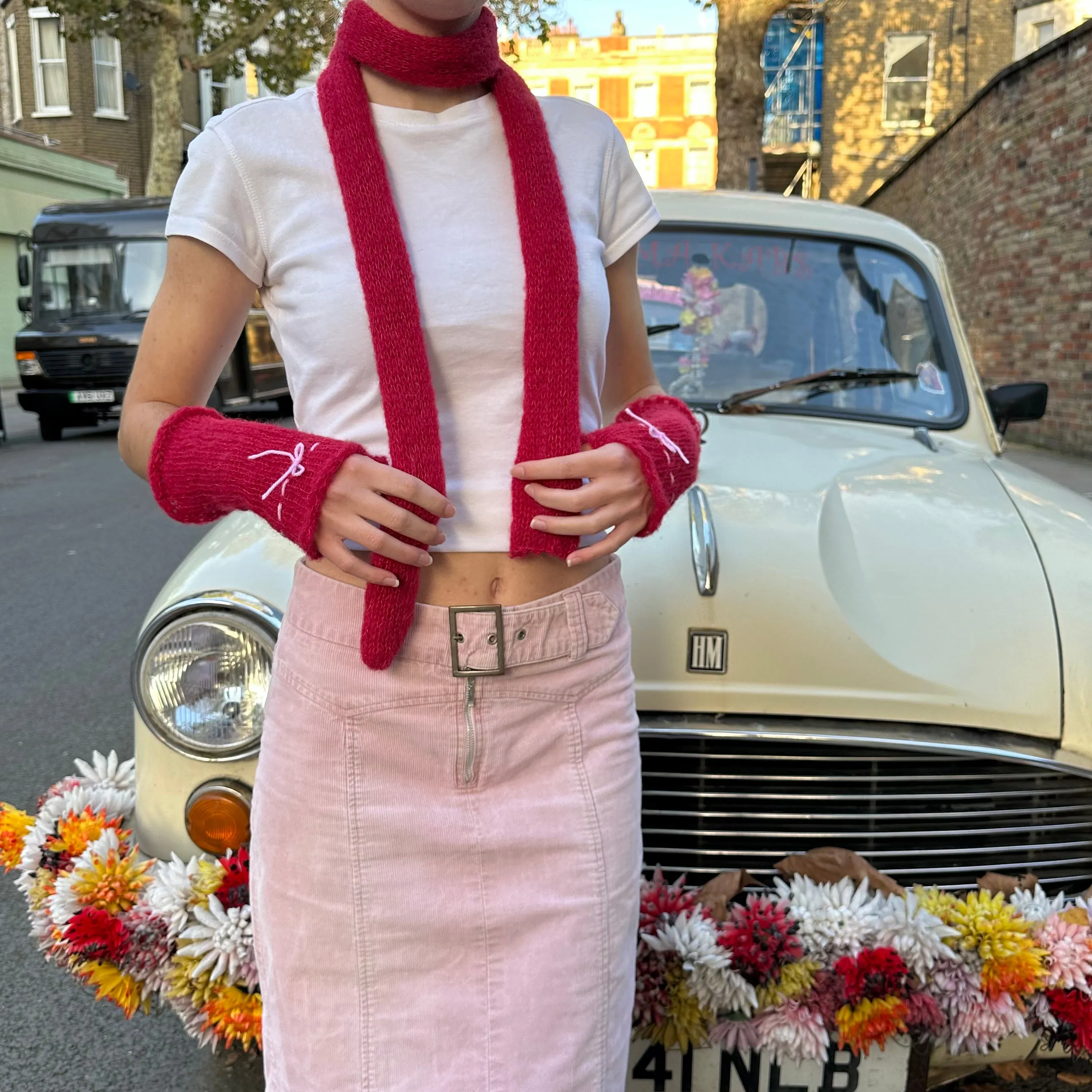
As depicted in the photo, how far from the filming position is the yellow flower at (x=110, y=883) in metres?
1.81

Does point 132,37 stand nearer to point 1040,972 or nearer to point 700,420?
point 700,420

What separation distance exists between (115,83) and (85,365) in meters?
17.5

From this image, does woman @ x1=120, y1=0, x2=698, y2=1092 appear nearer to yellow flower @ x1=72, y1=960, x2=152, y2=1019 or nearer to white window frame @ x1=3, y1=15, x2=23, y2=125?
yellow flower @ x1=72, y1=960, x2=152, y2=1019

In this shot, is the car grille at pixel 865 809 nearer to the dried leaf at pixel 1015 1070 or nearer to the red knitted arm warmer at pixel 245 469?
the dried leaf at pixel 1015 1070

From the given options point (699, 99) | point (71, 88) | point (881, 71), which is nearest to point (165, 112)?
point (71, 88)

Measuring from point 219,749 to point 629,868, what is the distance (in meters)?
A: 0.79

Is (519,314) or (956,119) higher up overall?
(956,119)

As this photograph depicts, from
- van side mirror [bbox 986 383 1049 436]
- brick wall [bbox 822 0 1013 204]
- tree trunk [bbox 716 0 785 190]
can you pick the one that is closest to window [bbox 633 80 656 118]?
brick wall [bbox 822 0 1013 204]

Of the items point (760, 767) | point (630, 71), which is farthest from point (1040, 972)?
point (630, 71)

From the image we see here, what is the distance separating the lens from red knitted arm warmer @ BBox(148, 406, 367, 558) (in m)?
1.18

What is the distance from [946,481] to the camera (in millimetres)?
2402

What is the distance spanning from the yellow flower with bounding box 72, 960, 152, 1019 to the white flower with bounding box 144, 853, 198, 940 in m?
0.12

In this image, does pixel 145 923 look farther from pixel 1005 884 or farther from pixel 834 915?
pixel 1005 884

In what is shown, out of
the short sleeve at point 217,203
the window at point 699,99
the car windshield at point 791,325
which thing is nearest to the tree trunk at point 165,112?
the car windshield at point 791,325
